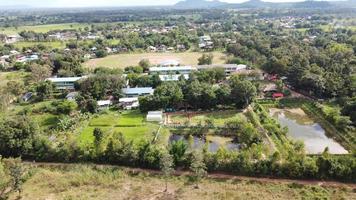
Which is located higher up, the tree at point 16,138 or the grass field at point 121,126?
the tree at point 16,138

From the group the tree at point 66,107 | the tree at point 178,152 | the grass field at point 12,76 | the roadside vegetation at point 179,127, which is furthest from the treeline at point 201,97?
the grass field at point 12,76

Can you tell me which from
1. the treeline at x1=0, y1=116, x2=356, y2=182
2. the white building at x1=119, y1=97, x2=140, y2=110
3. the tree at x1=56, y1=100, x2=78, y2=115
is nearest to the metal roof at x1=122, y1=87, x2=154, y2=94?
the white building at x1=119, y1=97, x2=140, y2=110

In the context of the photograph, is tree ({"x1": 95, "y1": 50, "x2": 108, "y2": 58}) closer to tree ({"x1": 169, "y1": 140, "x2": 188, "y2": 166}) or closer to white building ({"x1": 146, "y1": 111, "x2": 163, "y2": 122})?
white building ({"x1": 146, "y1": 111, "x2": 163, "y2": 122})

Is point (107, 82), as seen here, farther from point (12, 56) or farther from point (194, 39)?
point (194, 39)

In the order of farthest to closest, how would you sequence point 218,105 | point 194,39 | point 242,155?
point 194,39
point 218,105
point 242,155

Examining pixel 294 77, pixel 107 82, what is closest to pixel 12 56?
pixel 107 82

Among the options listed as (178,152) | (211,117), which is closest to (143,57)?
(211,117)

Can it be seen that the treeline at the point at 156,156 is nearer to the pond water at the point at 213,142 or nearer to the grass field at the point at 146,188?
the grass field at the point at 146,188
